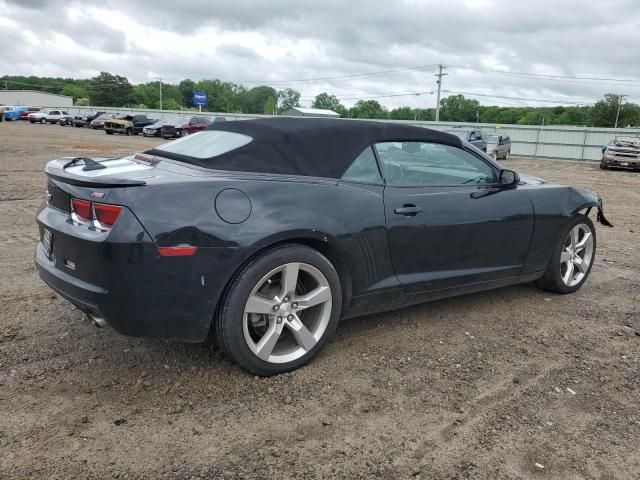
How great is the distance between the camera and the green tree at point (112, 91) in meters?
127

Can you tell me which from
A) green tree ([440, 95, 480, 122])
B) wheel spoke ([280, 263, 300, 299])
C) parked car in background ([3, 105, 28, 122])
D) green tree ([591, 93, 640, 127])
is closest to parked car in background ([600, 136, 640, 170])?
wheel spoke ([280, 263, 300, 299])

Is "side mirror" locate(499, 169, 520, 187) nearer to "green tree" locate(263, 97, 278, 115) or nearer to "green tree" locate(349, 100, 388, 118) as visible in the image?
"green tree" locate(349, 100, 388, 118)

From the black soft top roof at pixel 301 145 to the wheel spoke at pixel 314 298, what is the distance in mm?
724

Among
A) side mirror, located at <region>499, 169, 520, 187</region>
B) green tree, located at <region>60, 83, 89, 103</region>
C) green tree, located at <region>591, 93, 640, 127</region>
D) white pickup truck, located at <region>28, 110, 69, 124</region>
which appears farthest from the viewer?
green tree, located at <region>60, 83, 89, 103</region>

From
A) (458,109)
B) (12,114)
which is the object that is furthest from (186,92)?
(12,114)

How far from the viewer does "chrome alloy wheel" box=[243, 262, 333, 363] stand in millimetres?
3141

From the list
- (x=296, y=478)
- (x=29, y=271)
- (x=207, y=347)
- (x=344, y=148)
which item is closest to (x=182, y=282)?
(x=207, y=347)

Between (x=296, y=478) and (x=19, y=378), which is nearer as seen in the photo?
(x=296, y=478)

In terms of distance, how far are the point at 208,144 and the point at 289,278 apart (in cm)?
116

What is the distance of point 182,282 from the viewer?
2.87 metres

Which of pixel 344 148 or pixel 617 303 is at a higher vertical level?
pixel 344 148

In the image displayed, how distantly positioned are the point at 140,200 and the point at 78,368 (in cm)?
119

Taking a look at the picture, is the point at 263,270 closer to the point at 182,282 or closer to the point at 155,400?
the point at 182,282

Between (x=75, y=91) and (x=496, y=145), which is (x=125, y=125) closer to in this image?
(x=496, y=145)
